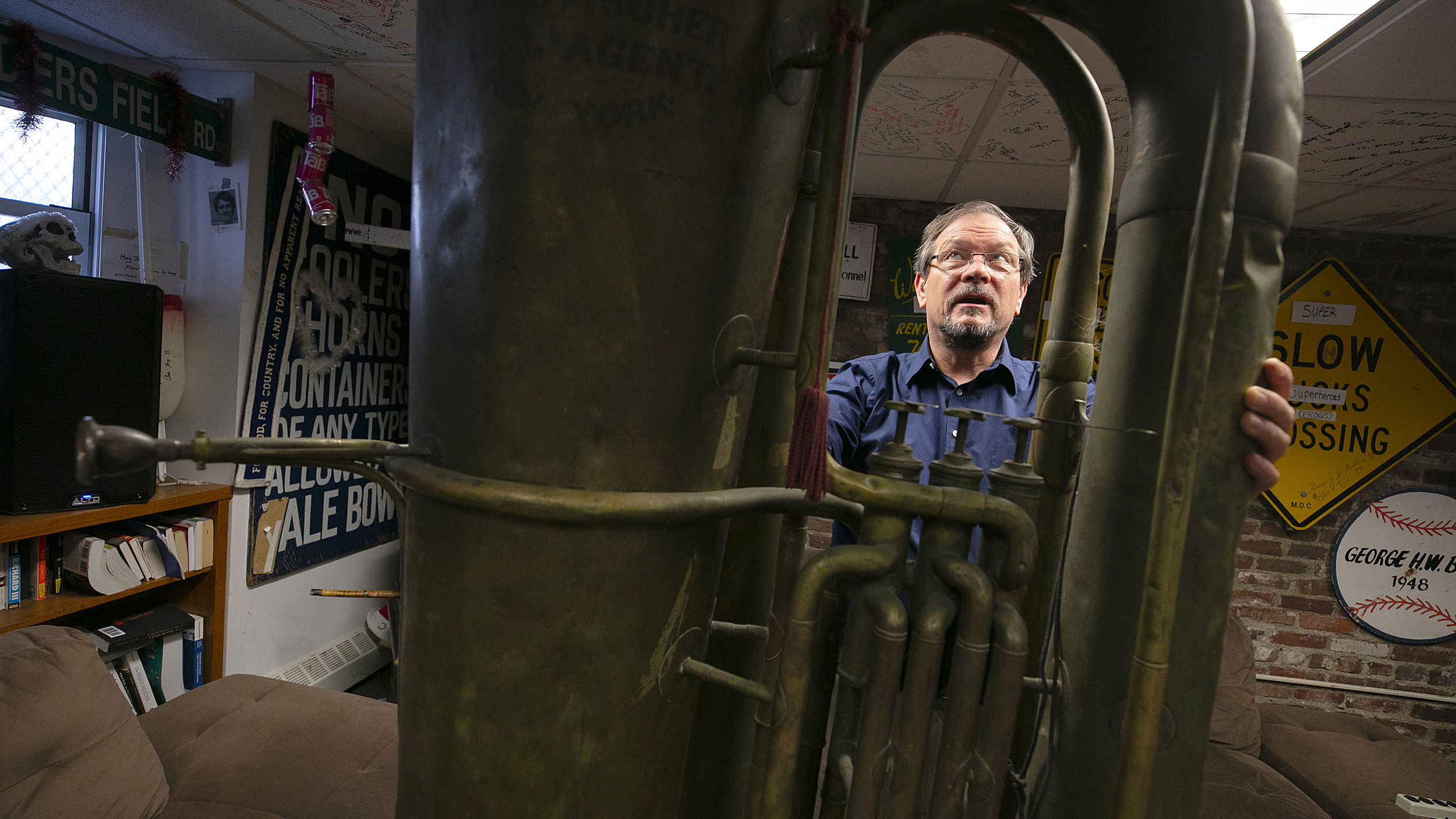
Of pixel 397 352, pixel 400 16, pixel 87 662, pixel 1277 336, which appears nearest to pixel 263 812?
pixel 87 662

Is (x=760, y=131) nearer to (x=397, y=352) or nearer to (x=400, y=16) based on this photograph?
(x=400, y=16)

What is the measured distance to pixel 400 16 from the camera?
1.79 metres

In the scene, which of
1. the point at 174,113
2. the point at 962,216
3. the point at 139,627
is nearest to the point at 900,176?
the point at 962,216

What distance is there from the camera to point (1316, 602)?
3318 millimetres

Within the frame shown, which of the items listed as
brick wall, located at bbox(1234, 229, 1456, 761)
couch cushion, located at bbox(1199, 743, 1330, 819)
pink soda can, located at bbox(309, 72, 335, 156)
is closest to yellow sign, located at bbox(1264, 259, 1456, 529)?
brick wall, located at bbox(1234, 229, 1456, 761)

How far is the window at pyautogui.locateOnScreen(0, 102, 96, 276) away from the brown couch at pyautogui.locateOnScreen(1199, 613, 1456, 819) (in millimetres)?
3836

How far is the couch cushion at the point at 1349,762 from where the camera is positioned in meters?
2.13

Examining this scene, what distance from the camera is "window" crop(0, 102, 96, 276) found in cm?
202

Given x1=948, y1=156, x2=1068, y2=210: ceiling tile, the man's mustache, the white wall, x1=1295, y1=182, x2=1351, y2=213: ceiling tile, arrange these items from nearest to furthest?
the man's mustache < the white wall < x1=1295, y1=182, x2=1351, y2=213: ceiling tile < x1=948, y1=156, x2=1068, y2=210: ceiling tile

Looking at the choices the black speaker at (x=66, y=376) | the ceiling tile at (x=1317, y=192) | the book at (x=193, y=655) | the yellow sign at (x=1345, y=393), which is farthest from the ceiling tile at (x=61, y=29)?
the yellow sign at (x=1345, y=393)

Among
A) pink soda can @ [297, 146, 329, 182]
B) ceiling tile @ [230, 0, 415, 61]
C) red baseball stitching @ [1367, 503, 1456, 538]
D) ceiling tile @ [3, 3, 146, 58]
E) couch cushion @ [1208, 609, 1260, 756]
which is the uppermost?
ceiling tile @ [230, 0, 415, 61]

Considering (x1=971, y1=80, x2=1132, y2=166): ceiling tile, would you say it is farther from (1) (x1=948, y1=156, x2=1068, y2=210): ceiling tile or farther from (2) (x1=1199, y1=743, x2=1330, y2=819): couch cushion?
(2) (x1=1199, y1=743, x2=1330, y2=819): couch cushion

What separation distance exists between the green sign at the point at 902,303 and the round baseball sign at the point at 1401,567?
7.48ft

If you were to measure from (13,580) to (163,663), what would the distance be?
1.77ft
